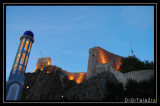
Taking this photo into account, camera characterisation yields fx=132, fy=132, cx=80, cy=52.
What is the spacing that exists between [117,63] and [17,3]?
109 ft

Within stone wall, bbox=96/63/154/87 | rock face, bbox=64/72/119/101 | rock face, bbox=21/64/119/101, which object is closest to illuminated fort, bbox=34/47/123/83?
rock face, bbox=21/64/119/101

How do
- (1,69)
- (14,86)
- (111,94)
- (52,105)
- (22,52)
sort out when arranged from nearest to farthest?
(52,105) → (1,69) → (14,86) → (22,52) → (111,94)

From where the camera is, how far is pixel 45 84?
3606 cm

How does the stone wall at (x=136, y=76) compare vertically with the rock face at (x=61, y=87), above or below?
above

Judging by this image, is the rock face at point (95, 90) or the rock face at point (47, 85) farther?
the rock face at point (47, 85)

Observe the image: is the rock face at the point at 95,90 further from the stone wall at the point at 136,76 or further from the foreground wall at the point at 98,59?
the foreground wall at the point at 98,59

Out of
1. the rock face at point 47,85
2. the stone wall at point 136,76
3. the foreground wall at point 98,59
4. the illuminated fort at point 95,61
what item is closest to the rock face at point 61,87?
the rock face at point 47,85

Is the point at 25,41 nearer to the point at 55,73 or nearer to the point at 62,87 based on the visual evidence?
the point at 62,87

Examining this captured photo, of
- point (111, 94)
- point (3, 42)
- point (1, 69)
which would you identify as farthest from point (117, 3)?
point (111, 94)

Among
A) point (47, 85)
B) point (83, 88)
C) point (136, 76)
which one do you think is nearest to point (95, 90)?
point (83, 88)

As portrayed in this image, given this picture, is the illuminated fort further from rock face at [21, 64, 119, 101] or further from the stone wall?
the stone wall

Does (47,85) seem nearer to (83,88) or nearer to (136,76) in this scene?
(83,88)

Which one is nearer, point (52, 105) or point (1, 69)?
point (52, 105)

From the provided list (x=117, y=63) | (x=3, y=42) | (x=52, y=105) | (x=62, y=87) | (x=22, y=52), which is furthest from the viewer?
(x=117, y=63)
